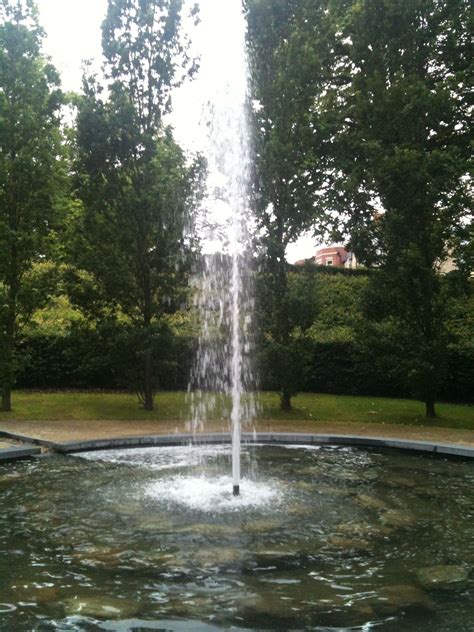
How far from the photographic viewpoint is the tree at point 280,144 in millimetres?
14680

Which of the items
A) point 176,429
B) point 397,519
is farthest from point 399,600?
point 176,429

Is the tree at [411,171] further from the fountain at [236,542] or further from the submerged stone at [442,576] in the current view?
the submerged stone at [442,576]

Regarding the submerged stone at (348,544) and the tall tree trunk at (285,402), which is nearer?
the submerged stone at (348,544)

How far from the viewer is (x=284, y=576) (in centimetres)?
456

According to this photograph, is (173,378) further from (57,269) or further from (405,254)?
(405,254)

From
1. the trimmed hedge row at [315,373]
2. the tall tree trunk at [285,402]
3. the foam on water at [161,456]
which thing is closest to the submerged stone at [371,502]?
the foam on water at [161,456]

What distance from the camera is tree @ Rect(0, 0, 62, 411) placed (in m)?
14.2

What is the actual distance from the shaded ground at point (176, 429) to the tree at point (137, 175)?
2.32 meters

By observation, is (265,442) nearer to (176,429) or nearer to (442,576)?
(176,429)

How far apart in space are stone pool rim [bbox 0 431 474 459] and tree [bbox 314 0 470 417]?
363 centimetres

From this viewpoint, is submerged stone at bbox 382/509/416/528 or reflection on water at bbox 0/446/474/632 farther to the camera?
submerged stone at bbox 382/509/416/528

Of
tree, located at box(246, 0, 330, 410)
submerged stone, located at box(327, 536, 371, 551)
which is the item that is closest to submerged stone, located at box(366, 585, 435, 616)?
submerged stone, located at box(327, 536, 371, 551)

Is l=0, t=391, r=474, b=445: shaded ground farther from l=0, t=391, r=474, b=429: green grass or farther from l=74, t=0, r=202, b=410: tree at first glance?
l=74, t=0, r=202, b=410: tree

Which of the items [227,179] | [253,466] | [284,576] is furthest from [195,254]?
[284,576]
